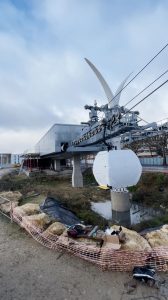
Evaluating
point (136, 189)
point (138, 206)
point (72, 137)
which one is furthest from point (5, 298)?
point (72, 137)

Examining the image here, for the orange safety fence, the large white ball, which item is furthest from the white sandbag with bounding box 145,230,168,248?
the large white ball

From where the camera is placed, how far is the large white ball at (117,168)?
12086mm

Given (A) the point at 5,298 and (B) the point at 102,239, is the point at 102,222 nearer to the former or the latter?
(B) the point at 102,239

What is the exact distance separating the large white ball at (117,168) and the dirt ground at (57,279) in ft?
17.0

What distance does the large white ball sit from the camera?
12.1 metres

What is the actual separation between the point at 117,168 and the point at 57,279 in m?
6.72

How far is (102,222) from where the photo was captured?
50.5 feet

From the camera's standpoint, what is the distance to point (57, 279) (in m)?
6.66

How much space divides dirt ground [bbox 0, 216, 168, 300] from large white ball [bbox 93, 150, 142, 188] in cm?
519

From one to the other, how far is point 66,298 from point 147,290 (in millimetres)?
2224

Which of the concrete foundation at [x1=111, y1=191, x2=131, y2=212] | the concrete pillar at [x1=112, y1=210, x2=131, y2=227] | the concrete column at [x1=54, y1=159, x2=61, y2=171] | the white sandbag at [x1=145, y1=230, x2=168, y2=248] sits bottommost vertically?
the concrete pillar at [x1=112, y1=210, x2=131, y2=227]

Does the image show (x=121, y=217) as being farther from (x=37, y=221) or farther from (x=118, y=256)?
(x=118, y=256)

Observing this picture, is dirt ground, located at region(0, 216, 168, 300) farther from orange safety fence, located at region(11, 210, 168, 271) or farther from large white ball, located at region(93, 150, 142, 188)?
large white ball, located at region(93, 150, 142, 188)

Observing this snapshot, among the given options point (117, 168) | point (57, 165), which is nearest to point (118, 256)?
point (117, 168)
